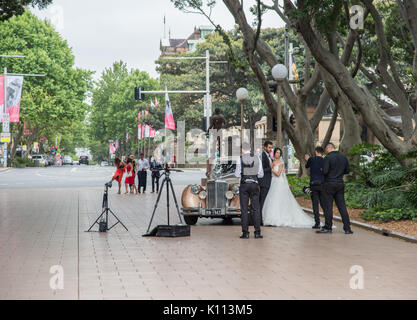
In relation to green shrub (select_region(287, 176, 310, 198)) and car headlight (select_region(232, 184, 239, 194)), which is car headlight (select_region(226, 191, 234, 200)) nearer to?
car headlight (select_region(232, 184, 239, 194))

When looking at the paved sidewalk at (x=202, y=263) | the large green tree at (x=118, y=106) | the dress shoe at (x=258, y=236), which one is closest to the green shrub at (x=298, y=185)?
the paved sidewalk at (x=202, y=263)

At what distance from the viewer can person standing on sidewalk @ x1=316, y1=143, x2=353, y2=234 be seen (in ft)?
46.7

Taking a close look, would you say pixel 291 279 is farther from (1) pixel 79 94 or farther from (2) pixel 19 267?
(1) pixel 79 94

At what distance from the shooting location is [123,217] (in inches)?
717

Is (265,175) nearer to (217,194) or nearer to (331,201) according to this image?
(217,194)

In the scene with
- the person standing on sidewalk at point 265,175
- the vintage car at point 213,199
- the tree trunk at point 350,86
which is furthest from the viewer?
the tree trunk at point 350,86

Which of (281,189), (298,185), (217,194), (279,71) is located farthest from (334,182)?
(298,185)

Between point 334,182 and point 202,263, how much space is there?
5.09 m

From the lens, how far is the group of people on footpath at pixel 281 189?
43.8ft

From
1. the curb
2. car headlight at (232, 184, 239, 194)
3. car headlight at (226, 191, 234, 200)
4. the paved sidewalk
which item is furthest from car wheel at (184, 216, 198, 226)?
the curb

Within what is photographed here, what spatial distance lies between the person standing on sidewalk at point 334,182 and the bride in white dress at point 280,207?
1409 mm

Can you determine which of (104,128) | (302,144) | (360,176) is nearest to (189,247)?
(360,176)

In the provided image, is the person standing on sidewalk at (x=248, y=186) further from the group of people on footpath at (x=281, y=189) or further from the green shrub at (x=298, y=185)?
the green shrub at (x=298, y=185)

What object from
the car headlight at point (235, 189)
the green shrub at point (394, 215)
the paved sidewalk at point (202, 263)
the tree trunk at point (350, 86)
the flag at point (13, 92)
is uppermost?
the flag at point (13, 92)
